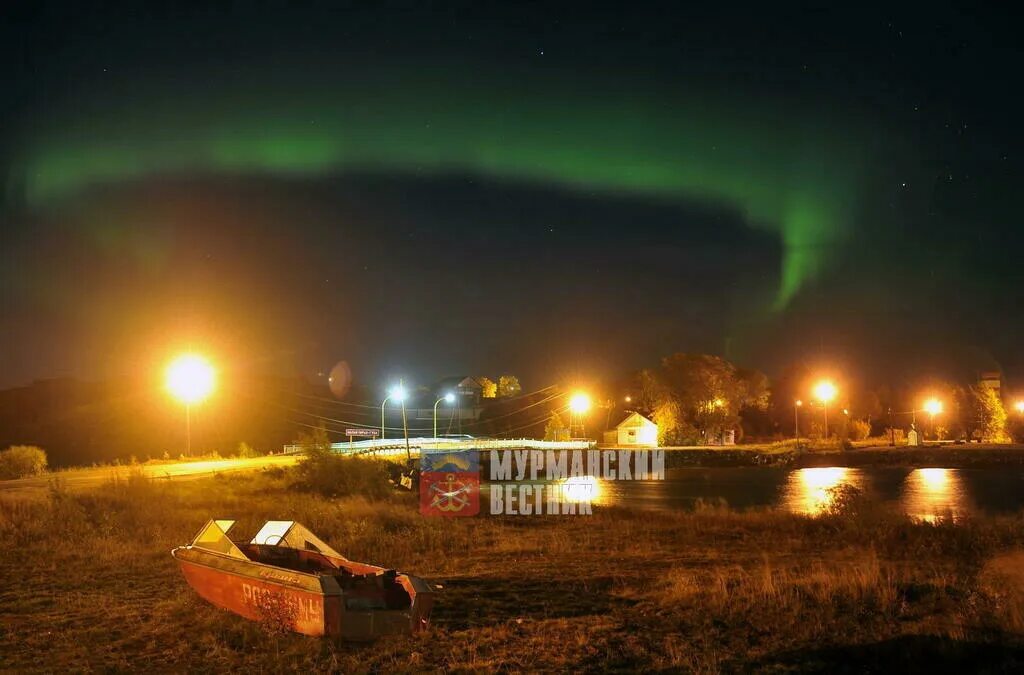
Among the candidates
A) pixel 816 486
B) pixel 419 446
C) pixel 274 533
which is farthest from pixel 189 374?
pixel 816 486

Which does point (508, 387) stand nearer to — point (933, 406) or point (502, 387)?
point (502, 387)

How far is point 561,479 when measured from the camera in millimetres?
65938

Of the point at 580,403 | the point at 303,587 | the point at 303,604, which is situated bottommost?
the point at 303,604

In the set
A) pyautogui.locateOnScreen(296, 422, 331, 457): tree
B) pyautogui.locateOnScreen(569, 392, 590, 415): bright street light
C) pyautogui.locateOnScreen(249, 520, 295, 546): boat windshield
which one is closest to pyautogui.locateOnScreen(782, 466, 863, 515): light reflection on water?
pyautogui.locateOnScreen(296, 422, 331, 457): tree

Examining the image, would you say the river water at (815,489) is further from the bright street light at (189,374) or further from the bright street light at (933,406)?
the bright street light at (933,406)

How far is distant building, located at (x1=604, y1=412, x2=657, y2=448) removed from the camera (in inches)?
3548

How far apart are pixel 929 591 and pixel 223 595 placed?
1334 cm

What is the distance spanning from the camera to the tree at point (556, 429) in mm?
98688

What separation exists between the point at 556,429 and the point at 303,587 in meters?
90.3

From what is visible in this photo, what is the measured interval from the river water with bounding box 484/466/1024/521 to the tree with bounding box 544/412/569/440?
23.7m

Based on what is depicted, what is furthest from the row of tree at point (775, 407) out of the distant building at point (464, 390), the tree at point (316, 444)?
the tree at point (316, 444)

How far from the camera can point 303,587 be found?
11.7m

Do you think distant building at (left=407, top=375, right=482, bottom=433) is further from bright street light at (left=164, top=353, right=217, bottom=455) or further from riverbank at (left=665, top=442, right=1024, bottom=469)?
bright street light at (left=164, top=353, right=217, bottom=455)

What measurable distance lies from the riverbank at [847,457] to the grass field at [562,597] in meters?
54.4
